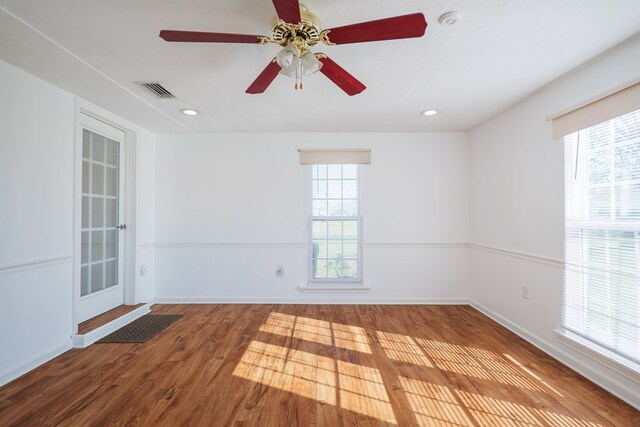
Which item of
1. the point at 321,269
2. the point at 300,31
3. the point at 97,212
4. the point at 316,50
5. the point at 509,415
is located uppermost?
the point at 316,50

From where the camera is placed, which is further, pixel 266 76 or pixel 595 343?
pixel 595 343

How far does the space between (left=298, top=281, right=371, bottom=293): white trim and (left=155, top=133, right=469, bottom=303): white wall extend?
0.26 feet

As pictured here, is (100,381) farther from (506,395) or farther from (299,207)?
(506,395)

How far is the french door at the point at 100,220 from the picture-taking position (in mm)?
2900

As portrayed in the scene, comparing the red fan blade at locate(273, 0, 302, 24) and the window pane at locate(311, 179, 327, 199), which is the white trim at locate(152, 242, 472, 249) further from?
the red fan blade at locate(273, 0, 302, 24)

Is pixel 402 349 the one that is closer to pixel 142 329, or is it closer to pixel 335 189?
pixel 335 189

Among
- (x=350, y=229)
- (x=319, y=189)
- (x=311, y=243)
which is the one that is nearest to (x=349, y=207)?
(x=350, y=229)

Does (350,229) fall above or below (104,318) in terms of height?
above

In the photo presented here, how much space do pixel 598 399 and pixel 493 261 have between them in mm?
1600

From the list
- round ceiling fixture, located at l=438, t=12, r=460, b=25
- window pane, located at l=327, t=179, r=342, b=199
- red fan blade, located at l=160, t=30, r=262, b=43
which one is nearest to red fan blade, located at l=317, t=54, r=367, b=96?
red fan blade, located at l=160, t=30, r=262, b=43

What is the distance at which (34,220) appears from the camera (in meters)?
2.29

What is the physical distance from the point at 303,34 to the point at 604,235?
251cm

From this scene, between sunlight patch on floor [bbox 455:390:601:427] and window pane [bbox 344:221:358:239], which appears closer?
sunlight patch on floor [bbox 455:390:601:427]

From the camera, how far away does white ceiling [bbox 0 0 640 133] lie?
156 centimetres
